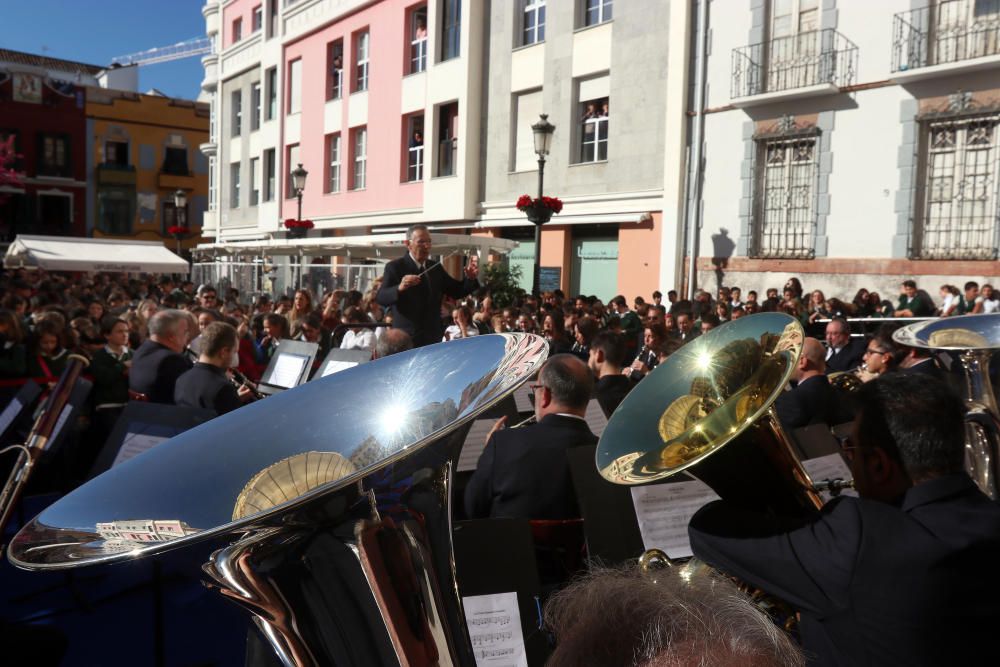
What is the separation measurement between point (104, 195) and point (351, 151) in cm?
2360

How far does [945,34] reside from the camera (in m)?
11.5

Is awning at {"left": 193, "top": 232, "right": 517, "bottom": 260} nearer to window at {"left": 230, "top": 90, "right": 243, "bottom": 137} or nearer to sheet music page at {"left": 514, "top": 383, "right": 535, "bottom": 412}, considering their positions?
sheet music page at {"left": 514, "top": 383, "right": 535, "bottom": 412}

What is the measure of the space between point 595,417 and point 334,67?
73.0ft

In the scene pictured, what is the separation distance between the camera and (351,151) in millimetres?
22859

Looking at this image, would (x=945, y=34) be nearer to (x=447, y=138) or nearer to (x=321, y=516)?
(x=447, y=138)

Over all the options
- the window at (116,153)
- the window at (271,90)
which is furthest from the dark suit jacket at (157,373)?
the window at (116,153)

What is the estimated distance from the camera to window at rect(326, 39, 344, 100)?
925 inches

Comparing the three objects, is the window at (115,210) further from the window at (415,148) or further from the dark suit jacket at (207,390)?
the dark suit jacket at (207,390)

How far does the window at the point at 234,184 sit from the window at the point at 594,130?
1721cm

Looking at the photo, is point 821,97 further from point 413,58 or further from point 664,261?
point 413,58

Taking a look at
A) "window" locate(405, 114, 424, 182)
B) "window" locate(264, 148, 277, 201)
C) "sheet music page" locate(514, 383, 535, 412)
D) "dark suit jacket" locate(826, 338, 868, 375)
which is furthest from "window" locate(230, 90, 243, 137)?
"sheet music page" locate(514, 383, 535, 412)

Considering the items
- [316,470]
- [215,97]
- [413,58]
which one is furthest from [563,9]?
[215,97]

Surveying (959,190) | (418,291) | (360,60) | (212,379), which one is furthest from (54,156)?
(212,379)

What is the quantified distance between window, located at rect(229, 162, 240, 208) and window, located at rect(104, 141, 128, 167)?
14.5 m
